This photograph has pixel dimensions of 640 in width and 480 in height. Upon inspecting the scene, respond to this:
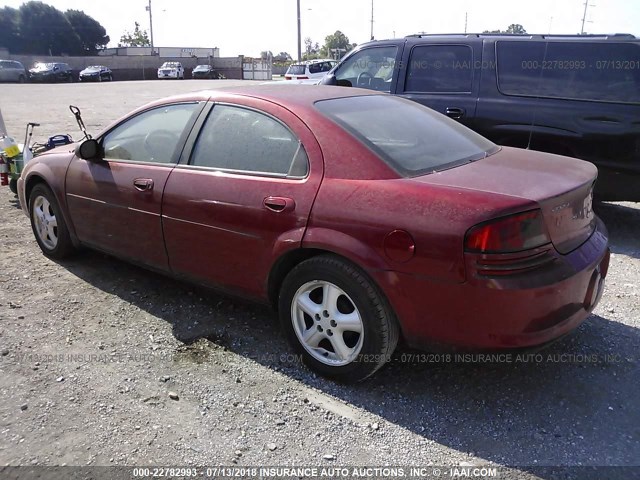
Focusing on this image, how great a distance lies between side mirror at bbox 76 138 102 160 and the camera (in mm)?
4156

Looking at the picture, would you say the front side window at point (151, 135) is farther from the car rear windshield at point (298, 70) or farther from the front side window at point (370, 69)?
the car rear windshield at point (298, 70)

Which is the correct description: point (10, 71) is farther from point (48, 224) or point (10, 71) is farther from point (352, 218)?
point (352, 218)

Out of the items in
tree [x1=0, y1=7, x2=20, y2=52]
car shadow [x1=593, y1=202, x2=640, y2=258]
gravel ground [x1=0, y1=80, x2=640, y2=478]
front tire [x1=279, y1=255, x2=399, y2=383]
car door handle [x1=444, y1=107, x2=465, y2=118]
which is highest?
tree [x1=0, y1=7, x2=20, y2=52]

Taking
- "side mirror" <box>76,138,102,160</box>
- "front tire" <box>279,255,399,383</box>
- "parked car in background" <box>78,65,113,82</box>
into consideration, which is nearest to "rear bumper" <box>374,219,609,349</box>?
"front tire" <box>279,255,399,383</box>

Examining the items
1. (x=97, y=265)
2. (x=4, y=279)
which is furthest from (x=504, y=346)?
(x=4, y=279)

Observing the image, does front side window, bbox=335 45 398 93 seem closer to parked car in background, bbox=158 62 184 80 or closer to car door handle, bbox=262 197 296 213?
car door handle, bbox=262 197 296 213

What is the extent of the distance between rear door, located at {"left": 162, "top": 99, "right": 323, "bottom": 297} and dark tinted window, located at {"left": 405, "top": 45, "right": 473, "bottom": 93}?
338cm

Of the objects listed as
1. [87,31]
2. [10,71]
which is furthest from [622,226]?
[87,31]

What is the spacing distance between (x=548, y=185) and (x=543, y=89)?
3262mm

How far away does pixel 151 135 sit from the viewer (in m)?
4.01

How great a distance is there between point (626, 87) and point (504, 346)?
3796 millimetres

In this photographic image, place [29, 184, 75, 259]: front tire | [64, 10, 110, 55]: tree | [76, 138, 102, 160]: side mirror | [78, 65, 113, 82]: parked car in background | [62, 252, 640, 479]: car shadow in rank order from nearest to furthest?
[62, 252, 640, 479]: car shadow, [76, 138, 102, 160]: side mirror, [29, 184, 75, 259]: front tire, [78, 65, 113, 82]: parked car in background, [64, 10, 110, 55]: tree

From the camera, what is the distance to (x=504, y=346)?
2.62 metres

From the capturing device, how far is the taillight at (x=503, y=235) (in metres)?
2.52
